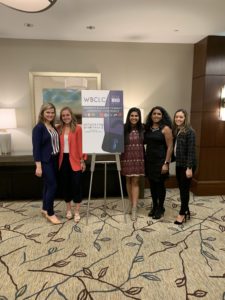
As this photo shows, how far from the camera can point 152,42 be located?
4121 mm

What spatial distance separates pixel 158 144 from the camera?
10.0ft

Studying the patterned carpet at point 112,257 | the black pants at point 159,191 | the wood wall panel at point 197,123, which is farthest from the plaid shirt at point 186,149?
the wood wall panel at point 197,123

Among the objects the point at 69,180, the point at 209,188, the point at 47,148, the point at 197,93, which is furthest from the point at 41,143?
the point at 209,188

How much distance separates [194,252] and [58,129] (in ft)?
6.92

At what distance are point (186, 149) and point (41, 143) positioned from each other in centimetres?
175

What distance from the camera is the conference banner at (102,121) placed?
114 inches

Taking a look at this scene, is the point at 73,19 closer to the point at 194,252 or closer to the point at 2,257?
the point at 2,257

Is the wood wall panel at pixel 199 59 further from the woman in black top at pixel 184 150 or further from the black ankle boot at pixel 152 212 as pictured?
the black ankle boot at pixel 152 212

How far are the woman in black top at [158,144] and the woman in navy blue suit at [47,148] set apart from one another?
1189 mm

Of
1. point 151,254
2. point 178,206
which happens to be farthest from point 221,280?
point 178,206

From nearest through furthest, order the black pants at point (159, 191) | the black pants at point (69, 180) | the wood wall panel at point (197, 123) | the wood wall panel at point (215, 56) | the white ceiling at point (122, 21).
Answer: the white ceiling at point (122, 21), the black pants at point (69, 180), the black pants at point (159, 191), the wood wall panel at point (215, 56), the wood wall panel at point (197, 123)

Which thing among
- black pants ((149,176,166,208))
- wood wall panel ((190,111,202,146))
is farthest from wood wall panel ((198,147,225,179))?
black pants ((149,176,166,208))

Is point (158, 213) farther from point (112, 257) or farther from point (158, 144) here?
point (112, 257)

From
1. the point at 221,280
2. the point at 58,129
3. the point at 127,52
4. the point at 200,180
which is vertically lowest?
the point at 221,280
